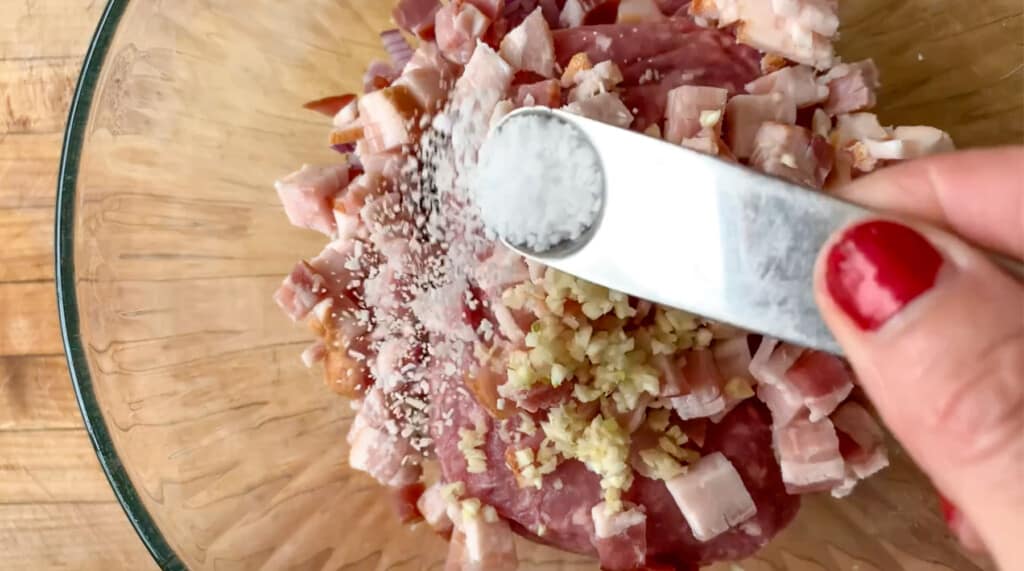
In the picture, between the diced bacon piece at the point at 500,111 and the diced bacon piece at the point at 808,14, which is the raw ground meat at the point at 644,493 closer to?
the diced bacon piece at the point at 500,111

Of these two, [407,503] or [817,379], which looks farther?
[407,503]

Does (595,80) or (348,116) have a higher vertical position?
(595,80)

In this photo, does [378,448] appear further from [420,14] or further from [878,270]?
[878,270]

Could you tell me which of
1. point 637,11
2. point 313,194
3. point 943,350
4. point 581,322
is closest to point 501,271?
point 581,322

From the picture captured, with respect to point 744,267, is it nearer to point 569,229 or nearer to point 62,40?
point 569,229

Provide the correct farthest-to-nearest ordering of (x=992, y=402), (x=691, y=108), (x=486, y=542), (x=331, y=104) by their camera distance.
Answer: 1. (x=331, y=104)
2. (x=486, y=542)
3. (x=691, y=108)
4. (x=992, y=402)

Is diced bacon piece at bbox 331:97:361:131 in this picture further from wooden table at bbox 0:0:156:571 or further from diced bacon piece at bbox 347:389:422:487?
wooden table at bbox 0:0:156:571

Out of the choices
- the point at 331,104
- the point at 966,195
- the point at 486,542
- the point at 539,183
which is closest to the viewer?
the point at 966,195
